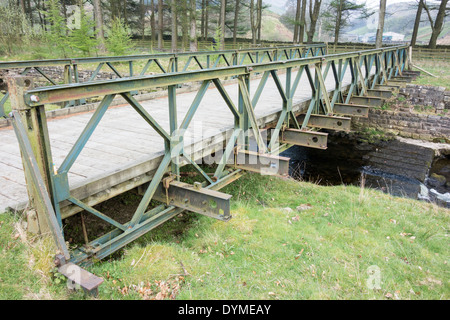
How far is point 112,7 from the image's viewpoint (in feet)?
107

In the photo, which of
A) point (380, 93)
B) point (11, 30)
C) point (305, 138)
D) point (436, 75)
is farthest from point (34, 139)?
point (11, 30)

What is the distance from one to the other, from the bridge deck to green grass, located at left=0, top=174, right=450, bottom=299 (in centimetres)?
72

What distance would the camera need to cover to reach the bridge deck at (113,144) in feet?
11.1

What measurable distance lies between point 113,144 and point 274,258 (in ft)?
8.09

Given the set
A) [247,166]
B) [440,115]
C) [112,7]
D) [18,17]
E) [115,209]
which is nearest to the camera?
[247,166]

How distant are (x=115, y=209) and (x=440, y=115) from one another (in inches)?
523

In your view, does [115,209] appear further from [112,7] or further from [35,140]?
[112,7]

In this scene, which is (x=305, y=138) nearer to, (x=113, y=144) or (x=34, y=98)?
(x=113, y=144)

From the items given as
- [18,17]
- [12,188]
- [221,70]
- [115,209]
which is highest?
[18,17]

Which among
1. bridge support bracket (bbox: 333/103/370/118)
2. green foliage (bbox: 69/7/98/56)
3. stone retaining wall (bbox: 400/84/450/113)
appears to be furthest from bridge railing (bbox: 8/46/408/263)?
green foliage (bbox: 69/7/98/56)

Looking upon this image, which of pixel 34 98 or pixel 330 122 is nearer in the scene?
pixel 34 98

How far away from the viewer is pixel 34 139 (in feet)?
8.25

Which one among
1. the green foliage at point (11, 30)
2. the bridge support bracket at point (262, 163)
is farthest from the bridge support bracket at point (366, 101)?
the green foliage at point (11, 30)
